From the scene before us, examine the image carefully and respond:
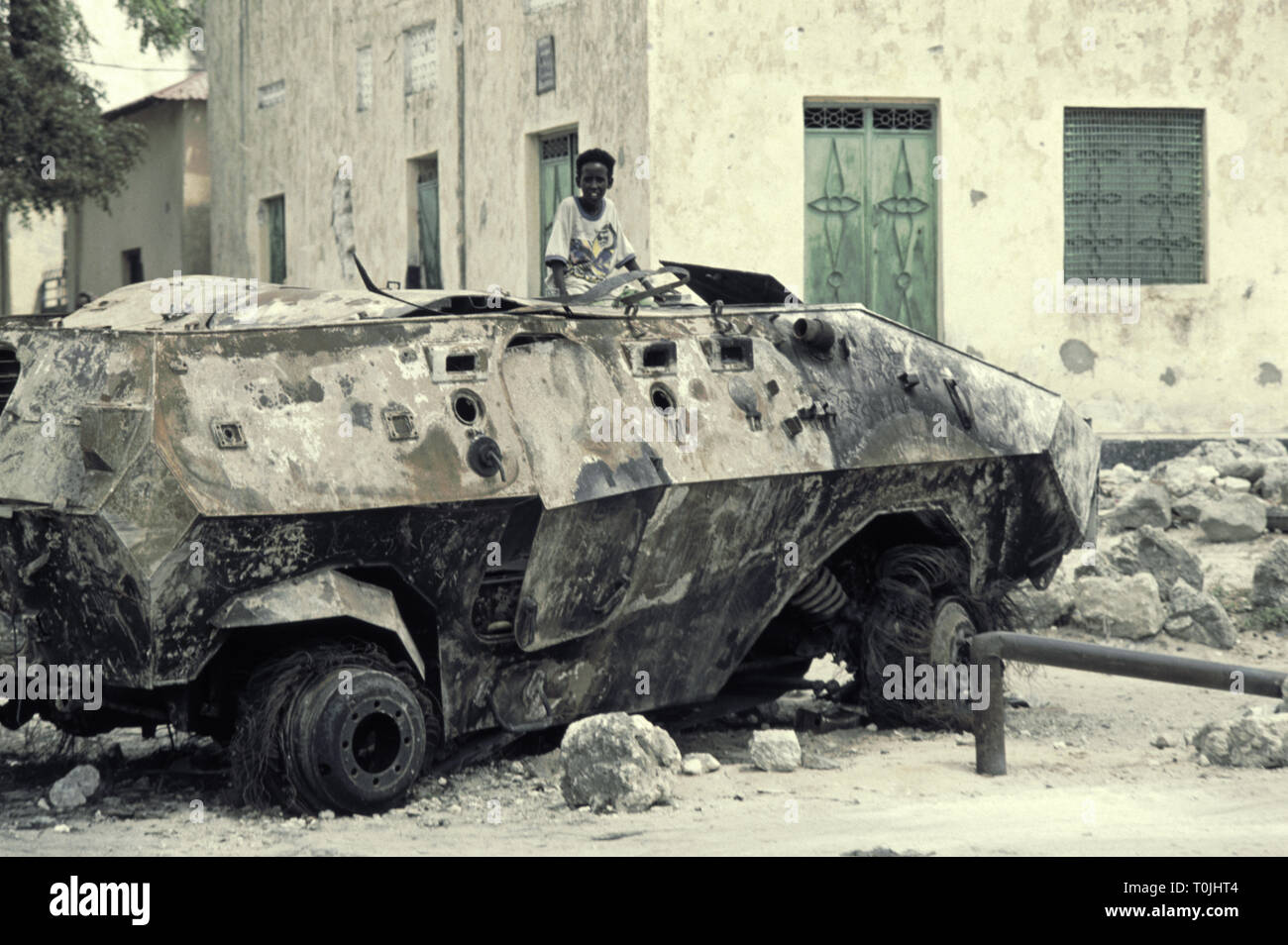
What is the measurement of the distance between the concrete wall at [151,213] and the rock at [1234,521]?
16039mm

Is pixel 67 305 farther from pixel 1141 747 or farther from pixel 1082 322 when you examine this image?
pixel 1141 747

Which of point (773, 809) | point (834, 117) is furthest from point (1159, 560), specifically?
point (773, 809)

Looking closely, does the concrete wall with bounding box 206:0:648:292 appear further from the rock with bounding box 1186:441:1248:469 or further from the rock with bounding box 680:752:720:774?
the rock with bounding box 680:752:720:774

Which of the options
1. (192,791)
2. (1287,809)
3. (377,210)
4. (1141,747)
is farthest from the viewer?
(377,210)

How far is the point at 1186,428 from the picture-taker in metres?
16.0

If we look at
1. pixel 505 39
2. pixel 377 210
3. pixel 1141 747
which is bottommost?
pixel 1141 747

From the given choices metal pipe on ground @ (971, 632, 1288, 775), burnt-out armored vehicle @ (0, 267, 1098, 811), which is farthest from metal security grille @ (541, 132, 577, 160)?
metal pipe on ground @ (971, 632, 1288, 775)

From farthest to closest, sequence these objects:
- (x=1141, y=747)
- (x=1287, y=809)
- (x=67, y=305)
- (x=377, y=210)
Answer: (x=67, y=305), (x=377, y=210), (x=1141, y=747), (x=1287, y=809)

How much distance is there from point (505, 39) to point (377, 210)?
3.17m

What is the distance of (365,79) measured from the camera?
19672mm

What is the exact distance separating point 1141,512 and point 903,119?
4.00 metres

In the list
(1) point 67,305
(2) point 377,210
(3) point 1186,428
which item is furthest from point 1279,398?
(1) point 67,305

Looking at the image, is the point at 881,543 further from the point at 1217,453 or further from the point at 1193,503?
the point at 1217,453

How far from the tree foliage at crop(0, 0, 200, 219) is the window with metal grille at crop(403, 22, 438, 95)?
646cm
